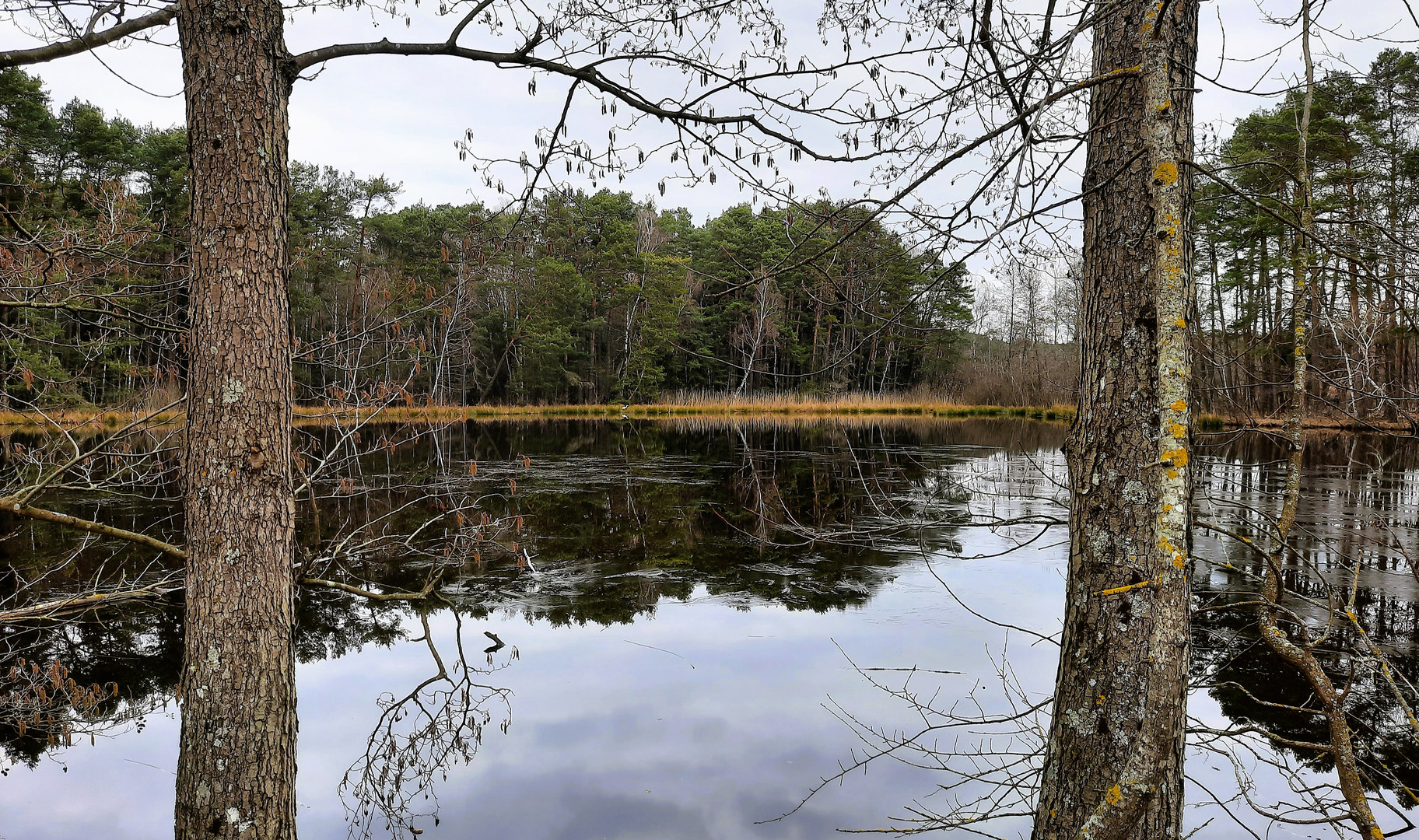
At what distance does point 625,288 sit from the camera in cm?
3756

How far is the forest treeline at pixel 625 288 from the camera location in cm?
331

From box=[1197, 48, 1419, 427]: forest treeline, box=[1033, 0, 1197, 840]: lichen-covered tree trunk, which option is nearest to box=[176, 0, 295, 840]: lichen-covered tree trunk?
box=[1033, 0, 1197, 840]: lichen-covered tree trunk

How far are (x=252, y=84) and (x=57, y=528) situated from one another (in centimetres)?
1174

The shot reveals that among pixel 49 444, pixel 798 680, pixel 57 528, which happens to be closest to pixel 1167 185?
pixel 798 680

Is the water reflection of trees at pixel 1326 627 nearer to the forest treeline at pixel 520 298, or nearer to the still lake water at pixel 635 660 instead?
the still lake water at pixel 635 660

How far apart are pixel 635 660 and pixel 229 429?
431 centimetres

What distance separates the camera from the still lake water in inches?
172

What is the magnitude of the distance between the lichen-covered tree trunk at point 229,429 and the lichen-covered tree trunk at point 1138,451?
101 inches

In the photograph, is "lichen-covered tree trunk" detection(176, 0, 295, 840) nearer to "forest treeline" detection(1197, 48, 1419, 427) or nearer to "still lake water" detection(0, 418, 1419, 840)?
"still lake water" detection(0, 418, 1419, 840)

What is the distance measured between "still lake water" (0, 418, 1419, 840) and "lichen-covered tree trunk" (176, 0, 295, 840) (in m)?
1.31

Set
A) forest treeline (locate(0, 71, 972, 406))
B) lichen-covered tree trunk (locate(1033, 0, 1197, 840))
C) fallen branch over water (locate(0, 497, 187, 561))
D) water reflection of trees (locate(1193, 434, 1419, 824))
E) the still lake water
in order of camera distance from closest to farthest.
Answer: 1. lichen-covered tree trunk (locate(1033, 0, 1197, 840))
2. fallen branch over water (locate(0, 497, 187, 561))
3. water reflection of trees (locate(1193, 434, 1419, 824))
4. the still lake water
5. forest treeline (locate(0, 71, 972, 406))

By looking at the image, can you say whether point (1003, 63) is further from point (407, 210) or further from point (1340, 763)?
point (407, 210)

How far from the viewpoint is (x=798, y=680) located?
5.82 m

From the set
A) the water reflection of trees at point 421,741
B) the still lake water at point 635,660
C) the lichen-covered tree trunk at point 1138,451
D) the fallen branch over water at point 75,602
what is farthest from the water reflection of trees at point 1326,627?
the fallen branch over water at point 75,602
